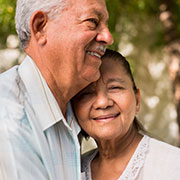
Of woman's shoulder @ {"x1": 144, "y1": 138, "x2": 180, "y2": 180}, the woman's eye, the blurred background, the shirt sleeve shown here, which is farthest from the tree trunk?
the shirt sleeve

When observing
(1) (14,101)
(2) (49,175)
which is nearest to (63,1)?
(1) (14,101)

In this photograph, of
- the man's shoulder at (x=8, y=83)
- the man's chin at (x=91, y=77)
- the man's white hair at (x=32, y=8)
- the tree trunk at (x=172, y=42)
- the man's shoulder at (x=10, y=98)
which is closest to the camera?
the man's shoulder at (x=10, y=98)

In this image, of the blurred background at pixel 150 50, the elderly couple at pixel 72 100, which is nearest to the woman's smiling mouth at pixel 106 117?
the elderly couple at pixel 72 100

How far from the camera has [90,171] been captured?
2385mm

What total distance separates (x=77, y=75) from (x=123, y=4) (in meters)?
4.06

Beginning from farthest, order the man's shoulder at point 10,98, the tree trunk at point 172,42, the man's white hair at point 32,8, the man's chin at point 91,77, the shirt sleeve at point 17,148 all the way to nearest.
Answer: the tree trunk at point 172,42, the man's chin at point 91,77, the man's white hair at point 32,8, the man's shoulder at point 10,98, the shirt sleeve at point 17,148

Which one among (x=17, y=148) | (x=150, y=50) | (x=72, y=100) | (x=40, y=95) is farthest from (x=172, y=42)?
(x=17, y=148)

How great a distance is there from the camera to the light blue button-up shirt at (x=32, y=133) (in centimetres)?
171

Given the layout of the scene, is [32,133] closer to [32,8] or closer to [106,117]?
[106,117]

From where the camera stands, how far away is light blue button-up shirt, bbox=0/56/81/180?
1.71 metres

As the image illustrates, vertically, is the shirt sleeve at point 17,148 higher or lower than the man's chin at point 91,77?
lower

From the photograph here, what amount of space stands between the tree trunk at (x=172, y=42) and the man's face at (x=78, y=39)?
3.58m

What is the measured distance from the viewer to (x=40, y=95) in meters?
2.03

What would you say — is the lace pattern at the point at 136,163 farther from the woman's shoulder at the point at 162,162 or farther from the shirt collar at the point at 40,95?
the shirt collar at the point at 40,95
